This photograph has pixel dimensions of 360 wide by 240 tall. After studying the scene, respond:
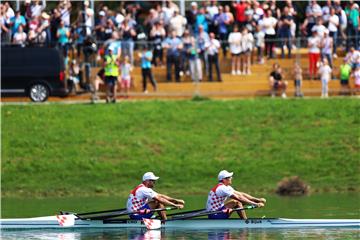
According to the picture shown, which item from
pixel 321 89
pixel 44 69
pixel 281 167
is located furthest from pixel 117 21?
pixel 281 167

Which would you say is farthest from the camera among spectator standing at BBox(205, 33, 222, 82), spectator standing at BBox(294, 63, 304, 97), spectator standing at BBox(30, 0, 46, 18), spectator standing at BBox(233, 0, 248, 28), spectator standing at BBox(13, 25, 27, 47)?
spectator standing at BBox(30, 0, 46, 18)

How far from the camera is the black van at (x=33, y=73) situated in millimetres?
47562

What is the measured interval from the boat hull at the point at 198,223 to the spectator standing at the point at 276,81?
18363mm

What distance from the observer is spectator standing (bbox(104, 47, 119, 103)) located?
46.0 meters

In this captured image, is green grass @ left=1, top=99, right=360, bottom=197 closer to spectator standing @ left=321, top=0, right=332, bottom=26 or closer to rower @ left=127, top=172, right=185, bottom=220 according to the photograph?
spectator standing @ left=321, top=0, right=332, bottom=26

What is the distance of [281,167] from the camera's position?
134ft

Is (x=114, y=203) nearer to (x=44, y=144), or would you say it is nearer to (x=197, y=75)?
(x=44, y=144)

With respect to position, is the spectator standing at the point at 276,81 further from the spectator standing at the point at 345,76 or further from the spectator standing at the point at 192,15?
the spectator standing at the point at 192,15

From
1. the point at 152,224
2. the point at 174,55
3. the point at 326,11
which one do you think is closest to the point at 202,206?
the point at 152,224

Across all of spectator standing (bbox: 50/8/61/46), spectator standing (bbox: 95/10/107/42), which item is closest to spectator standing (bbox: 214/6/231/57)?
spectator standing (bbox: 95/10/107/42)

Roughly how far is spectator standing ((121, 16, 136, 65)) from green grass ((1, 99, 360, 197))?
2944 mm

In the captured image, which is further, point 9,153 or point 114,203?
point 9,153

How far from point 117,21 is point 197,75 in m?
4.09

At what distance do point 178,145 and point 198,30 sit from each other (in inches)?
292
